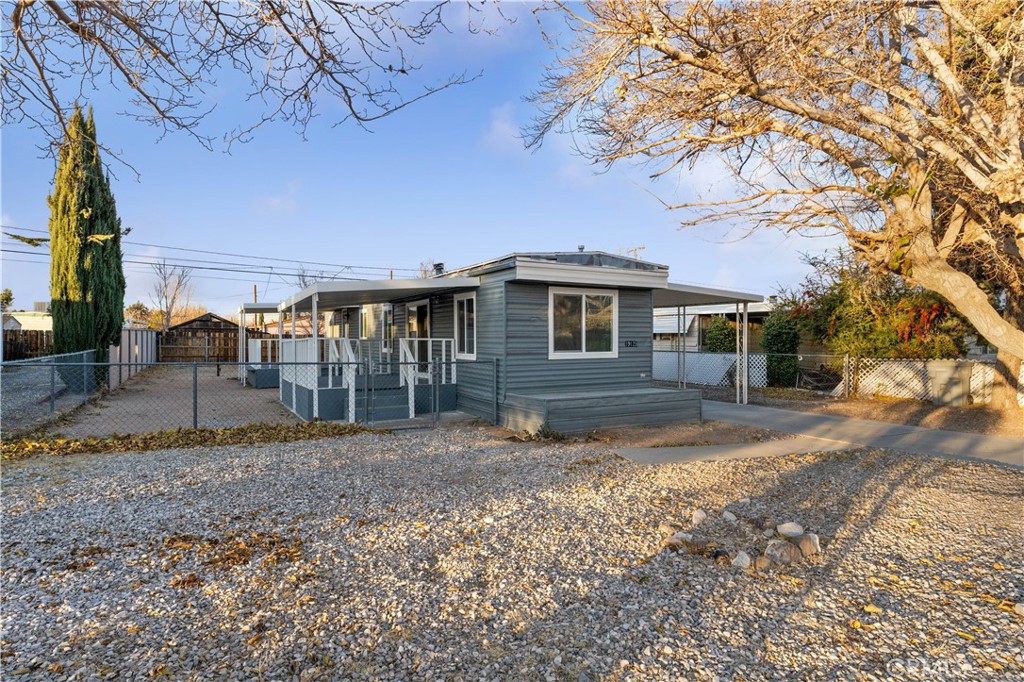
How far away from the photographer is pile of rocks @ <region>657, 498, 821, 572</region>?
11.8 feet

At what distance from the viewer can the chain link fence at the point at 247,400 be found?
28.1 feet

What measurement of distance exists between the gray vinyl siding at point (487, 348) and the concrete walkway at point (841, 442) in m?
3.27

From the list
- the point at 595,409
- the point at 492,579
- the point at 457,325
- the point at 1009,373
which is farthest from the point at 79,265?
the point at 1009,373

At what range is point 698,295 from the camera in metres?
13.0

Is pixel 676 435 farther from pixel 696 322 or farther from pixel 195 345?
pixel 195 345

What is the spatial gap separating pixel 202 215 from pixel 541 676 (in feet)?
56.3

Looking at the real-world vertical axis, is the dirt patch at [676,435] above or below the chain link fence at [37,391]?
below

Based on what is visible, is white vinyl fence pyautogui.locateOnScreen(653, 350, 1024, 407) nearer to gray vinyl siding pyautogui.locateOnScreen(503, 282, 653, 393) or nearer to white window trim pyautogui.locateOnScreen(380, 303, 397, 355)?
gray vinyl siding pyautogui.locateOnScreen(503, 282, 653, 393)

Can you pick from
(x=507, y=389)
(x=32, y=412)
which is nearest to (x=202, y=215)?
(x=32, y=412)

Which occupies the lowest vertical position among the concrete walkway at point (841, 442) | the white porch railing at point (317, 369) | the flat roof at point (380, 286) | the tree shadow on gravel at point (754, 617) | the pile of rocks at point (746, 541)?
the concrete walkway at point (841, 442)

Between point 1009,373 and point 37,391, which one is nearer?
point 37,391

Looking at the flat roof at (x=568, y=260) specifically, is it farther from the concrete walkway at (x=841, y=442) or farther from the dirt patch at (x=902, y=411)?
the dirt patch at (x=902, y=411)

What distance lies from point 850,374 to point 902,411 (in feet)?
9.36

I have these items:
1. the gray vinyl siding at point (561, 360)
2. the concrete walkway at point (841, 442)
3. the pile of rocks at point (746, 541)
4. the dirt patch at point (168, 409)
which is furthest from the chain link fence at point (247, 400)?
the pile of rocks at point (746, 541)
